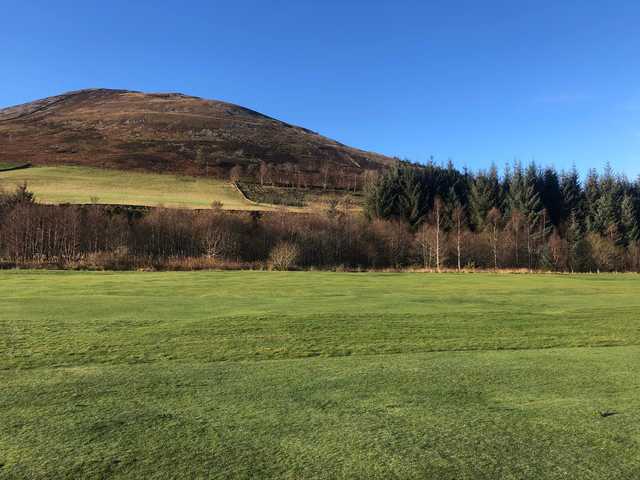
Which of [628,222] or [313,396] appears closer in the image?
[313,396]

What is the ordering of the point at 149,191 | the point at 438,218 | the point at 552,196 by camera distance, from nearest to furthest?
the point at 438,218, the point at 149,191, the point at 552,196

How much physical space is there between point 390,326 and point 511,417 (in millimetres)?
6889

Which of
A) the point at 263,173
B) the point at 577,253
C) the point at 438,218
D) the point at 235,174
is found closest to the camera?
the point at 577,253

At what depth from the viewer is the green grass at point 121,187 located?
65750 millimetres

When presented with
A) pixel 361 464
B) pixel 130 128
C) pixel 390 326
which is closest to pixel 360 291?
pixel 390 326

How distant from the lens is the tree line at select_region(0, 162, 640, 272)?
48.7 m

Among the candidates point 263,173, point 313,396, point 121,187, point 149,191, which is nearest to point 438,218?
point 149,191

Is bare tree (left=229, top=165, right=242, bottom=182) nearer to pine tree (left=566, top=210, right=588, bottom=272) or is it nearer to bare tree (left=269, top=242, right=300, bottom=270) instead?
bare tree (left=269, top=242, right=300, bottom=270)

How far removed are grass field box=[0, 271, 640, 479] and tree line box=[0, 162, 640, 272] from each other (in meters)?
29.4

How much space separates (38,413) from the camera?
5.56m

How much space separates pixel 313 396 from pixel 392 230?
58.0 metres

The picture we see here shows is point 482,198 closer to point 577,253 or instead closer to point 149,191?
point 577,253

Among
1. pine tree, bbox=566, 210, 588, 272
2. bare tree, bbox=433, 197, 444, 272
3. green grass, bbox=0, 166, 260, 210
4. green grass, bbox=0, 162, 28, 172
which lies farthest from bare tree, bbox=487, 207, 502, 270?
green grass, bbox=0, 162, 28, 172

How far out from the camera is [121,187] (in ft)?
259
